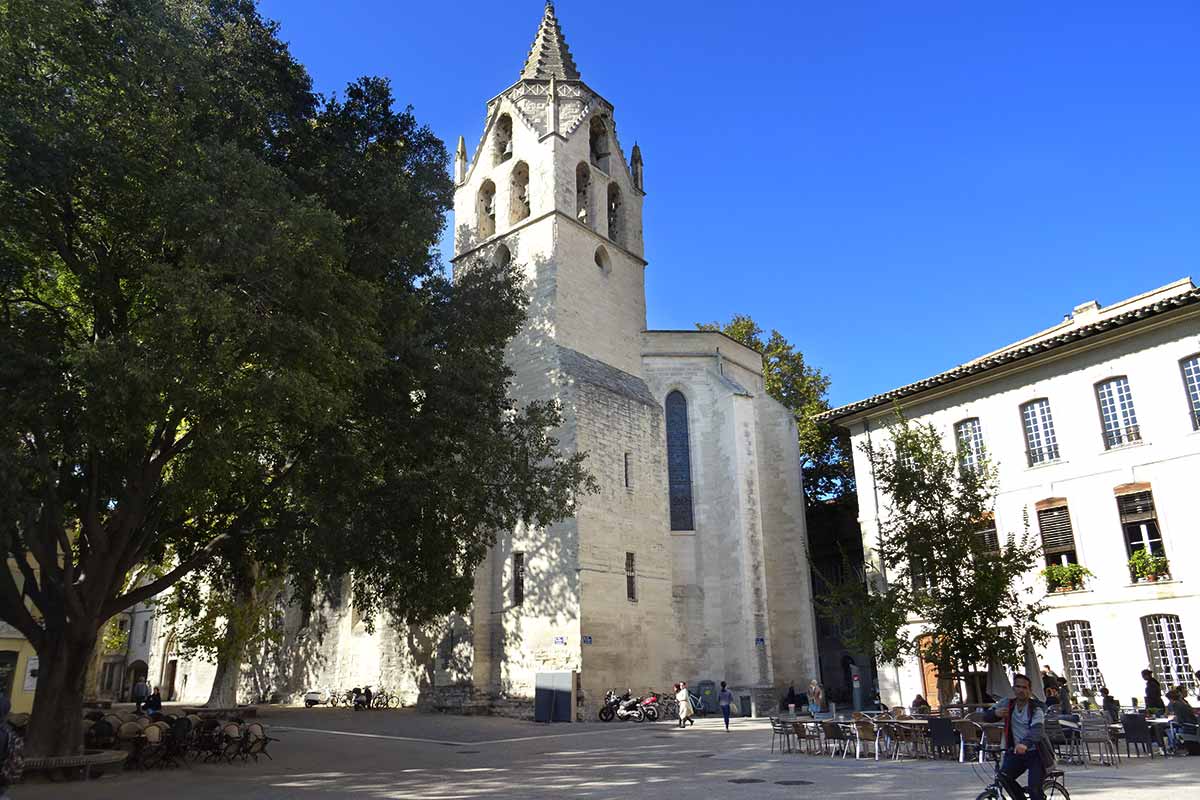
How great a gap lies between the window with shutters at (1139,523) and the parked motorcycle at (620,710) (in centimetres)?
1237

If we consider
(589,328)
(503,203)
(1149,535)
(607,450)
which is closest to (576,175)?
(503,203)

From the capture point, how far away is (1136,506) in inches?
737

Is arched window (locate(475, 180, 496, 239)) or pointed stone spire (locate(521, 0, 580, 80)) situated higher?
pointed stone spire (locate(521, 0, 580, 80))

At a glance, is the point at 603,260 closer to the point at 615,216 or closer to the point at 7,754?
the point at 615,216

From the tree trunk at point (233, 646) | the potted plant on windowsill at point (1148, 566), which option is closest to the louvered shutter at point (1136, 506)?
the potted plant on windowsill at point (1148, 566)

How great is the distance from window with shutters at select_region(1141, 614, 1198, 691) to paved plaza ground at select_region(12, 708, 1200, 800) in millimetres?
6029

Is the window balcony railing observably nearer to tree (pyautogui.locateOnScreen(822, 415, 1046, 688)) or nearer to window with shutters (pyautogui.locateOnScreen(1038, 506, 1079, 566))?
window with shutters (pyautogui.locateOnScreen(1038, 506, 1079, 566))

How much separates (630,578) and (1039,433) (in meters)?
11.9

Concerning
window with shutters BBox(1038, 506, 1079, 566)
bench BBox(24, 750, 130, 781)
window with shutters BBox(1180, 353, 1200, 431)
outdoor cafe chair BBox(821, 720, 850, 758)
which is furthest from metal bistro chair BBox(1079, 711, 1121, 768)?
bench BBox(24, 750, 130, 781)

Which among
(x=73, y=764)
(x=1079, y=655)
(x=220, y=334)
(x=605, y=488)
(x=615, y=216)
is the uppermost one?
(x=615, y=216)

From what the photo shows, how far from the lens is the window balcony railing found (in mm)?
19000

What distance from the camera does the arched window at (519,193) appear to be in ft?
101

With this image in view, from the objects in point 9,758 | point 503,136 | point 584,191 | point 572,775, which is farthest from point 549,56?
point 9,758

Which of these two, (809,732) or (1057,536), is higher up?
(1057,536)
